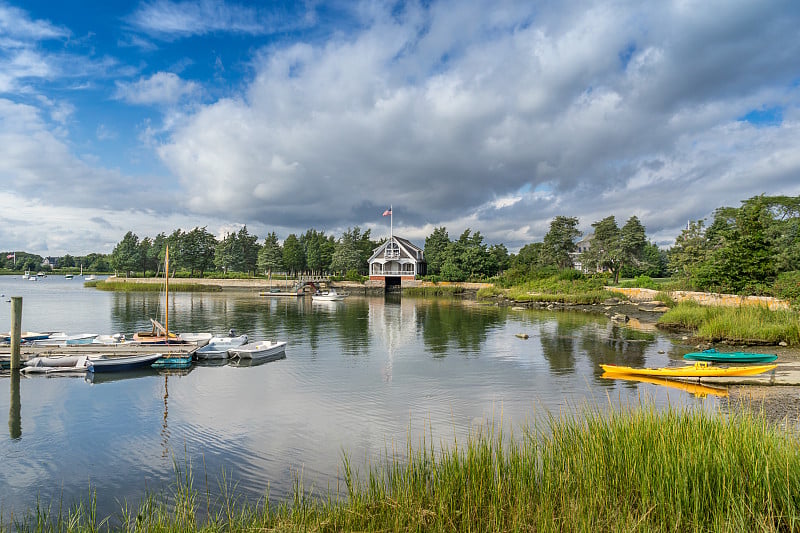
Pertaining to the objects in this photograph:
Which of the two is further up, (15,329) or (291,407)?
(15,329)

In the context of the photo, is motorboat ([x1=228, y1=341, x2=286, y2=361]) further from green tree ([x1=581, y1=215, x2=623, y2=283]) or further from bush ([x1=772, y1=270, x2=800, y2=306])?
green tree ([x1=581, y1=215, x2=623, y2=283])

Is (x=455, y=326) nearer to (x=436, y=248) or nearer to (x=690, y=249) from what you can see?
(x=690, y=249)

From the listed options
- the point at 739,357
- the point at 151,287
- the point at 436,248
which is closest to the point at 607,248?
the point at 436,248

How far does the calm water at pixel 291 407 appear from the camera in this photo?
10.2m

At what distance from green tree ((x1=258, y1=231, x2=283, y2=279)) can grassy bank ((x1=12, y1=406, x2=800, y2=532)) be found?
95390mm

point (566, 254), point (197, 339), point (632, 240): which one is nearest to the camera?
point (197, 339)

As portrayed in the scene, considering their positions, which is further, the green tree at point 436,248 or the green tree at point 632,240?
the green tree at point 436,248

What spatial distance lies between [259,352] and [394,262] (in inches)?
2633

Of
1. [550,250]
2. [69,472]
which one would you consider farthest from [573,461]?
[550,250]

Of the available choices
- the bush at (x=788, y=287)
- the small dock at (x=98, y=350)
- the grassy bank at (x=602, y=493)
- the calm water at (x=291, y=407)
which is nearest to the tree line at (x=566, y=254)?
the bush at (x=788, y=287)

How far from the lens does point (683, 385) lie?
16.6m

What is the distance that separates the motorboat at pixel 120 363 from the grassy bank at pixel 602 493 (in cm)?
1600

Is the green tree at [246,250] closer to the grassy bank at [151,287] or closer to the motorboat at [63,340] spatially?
the grassy bank at [151,287]

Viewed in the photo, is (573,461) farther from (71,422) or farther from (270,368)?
(270,368)
